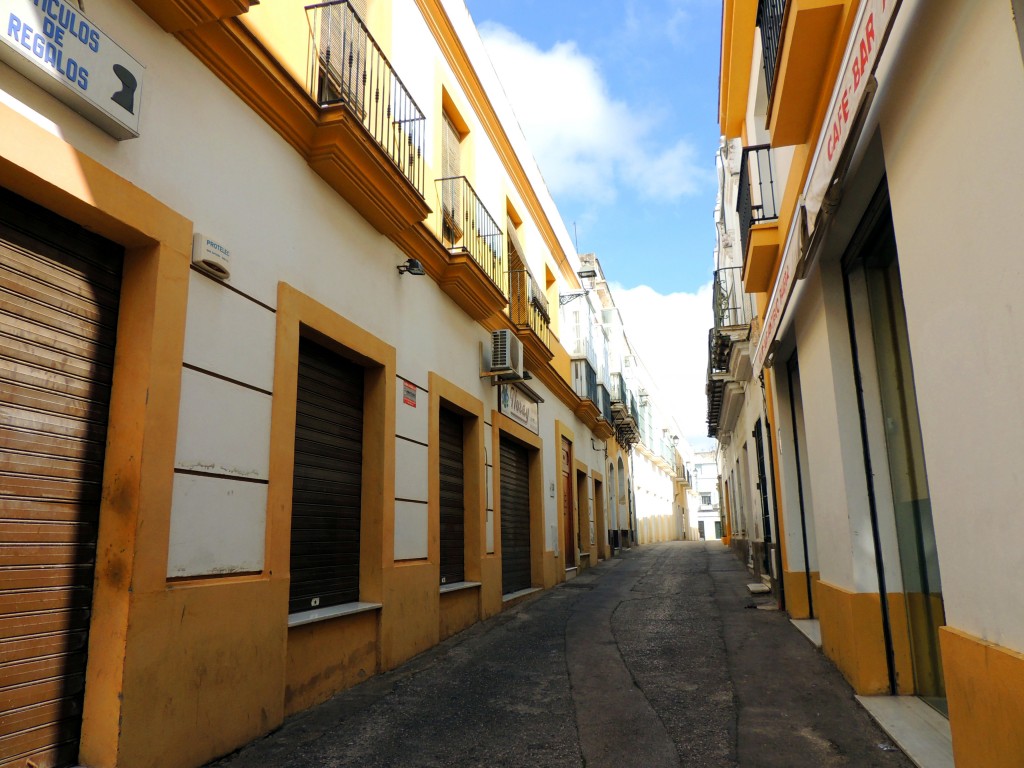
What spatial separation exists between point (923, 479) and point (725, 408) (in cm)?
1314

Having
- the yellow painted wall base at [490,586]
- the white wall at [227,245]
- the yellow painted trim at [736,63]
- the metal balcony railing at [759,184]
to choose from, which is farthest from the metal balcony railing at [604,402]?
the white wall at [227,245]

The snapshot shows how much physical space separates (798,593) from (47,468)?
7.46 m

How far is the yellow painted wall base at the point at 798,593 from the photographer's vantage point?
318 inches

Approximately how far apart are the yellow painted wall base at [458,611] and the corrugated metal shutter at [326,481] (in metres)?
1.71

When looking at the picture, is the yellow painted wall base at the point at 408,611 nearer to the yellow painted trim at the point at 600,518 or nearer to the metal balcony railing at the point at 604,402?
the yellow painted trim at the point at 600,518

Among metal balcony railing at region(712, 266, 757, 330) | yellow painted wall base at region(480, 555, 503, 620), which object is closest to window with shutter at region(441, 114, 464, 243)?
yellow painted wall base at region(480, 555, 503, 620)

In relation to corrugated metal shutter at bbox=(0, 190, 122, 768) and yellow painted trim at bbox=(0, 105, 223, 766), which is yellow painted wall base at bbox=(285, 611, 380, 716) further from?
corrugated metal shutter at bbox=(0, 190, 122, 768)

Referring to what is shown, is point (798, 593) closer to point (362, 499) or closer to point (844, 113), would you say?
point (362, 499)

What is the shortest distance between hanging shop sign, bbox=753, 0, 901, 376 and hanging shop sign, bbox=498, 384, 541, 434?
5499 millimetres

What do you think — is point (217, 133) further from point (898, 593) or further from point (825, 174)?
point (898, 593)

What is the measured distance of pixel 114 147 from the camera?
3623mm

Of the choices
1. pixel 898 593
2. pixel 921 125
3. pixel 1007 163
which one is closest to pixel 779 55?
pixel 921 125

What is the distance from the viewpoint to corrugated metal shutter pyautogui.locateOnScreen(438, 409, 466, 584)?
27.3 ft

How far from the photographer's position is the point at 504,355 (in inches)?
382
